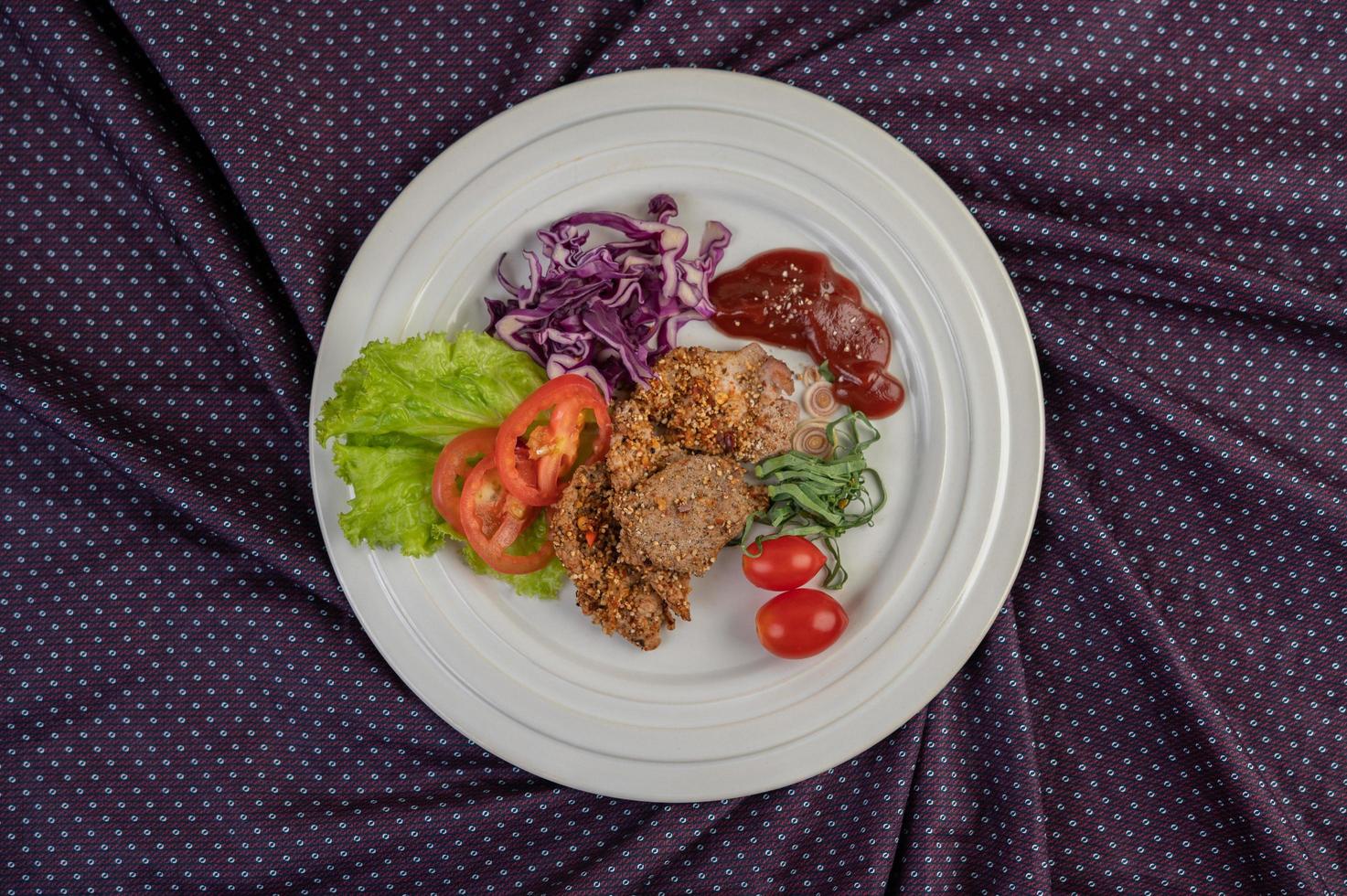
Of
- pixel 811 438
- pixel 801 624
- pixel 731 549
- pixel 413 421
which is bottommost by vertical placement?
pixel 801 624

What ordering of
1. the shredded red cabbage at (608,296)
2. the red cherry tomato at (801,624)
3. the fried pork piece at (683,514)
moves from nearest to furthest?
the fried pork piece at (683,514) → the red cherry tomato at (801,624) → the shredded red cabbage at (608,296)

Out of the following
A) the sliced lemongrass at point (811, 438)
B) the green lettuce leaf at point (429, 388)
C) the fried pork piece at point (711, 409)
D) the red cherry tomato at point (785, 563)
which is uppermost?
the green lettuce leaf at point (429, 388)

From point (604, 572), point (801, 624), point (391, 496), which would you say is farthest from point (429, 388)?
point (801, 624)

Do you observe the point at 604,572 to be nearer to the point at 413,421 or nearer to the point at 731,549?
the point at 731,549

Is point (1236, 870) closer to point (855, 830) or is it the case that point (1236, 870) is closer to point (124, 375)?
point (855, 830)

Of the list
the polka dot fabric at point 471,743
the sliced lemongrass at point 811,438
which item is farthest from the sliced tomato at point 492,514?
the sliced lemongrass at point 811,438

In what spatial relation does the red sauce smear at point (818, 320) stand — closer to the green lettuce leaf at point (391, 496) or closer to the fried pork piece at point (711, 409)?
the fried pork piece at point (711, 409)
